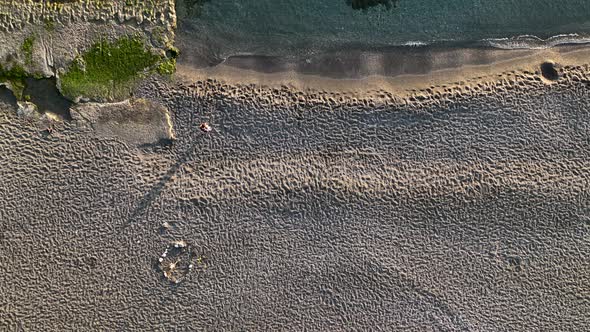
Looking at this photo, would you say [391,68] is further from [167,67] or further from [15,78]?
[15,78]

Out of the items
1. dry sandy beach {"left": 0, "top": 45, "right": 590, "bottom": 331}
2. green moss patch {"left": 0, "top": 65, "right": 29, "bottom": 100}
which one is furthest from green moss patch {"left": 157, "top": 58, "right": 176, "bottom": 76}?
green moss patch {"left": 0, "top": 65, "right": 29, "bottom": 100}

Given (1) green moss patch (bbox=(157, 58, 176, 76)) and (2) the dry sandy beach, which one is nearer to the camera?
(2) the dry sandy beach

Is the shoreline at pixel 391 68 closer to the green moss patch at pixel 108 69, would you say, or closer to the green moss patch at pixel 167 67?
the green moss patch at pixel 167 67

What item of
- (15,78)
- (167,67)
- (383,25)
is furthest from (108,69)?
(383,25)

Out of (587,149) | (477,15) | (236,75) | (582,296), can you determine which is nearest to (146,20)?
(236,75)

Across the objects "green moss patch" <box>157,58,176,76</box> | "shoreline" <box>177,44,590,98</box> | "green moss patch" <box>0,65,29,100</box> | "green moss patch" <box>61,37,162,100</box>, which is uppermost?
"shoreline" <box>177,44,590,98</box>

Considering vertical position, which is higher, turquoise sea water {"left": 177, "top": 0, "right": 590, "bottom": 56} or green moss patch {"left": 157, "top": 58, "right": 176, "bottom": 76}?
turquoise sea water {"left": 177, "top": 0, "right": 590, "bottom": 56}

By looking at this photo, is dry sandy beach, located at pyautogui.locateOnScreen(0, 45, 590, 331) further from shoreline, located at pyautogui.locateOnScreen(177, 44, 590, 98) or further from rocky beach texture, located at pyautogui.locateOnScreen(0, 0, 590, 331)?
shoreline, located at pyautogui.locateOnScreen(177, 44, 590, 98)
